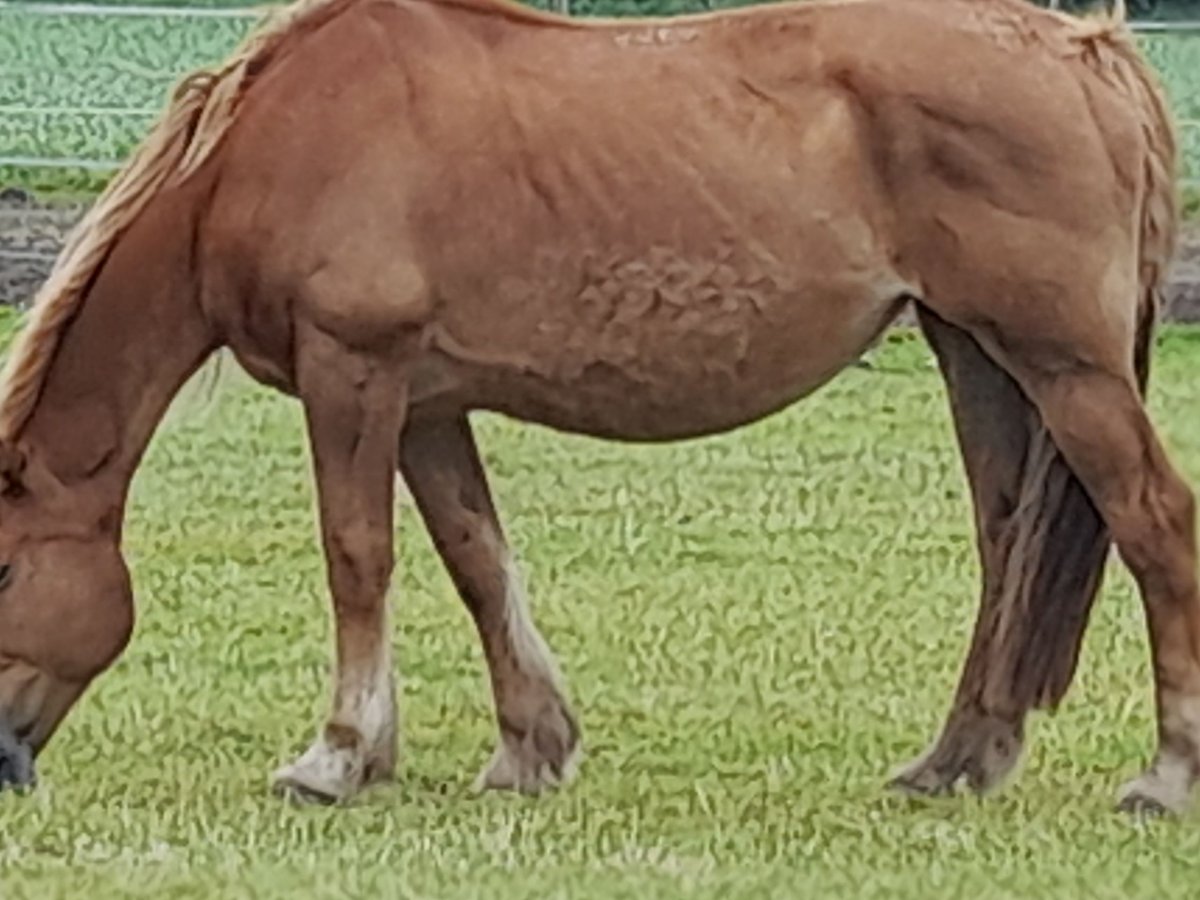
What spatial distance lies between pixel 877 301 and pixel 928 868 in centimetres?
134

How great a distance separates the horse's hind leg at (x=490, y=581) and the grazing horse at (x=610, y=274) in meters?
0.25

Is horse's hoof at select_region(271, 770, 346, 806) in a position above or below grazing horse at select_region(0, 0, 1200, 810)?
below

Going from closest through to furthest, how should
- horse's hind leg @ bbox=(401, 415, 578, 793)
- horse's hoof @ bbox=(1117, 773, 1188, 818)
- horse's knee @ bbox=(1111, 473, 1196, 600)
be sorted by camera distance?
horse's hoof @ bbox=(1117, 773, 1188, 818)
horse's knee @ bbox=(1111, 473, 1196, 600)
horse's hind leg @ bbox=(401, 415, 578, 793)

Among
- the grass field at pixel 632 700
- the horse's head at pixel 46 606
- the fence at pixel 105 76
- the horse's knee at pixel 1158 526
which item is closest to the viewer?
the grass field at pixel 632 700

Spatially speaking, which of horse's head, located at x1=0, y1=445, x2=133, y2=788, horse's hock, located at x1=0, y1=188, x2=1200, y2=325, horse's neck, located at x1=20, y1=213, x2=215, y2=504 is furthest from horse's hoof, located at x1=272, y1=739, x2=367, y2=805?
horse's hock, located at x1=0, y1=188, x2=1200, y2=325

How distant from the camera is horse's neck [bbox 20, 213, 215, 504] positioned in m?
7.12

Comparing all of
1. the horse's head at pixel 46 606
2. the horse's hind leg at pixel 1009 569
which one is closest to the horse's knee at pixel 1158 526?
the horse's hind leg at pixel 1009 569

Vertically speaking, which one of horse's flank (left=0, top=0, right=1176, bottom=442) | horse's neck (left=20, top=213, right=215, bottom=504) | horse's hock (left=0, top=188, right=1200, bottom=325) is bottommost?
horse's hock (left=0, top=188, right=1200, bottom=325)

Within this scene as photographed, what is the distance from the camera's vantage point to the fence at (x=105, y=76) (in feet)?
62.7

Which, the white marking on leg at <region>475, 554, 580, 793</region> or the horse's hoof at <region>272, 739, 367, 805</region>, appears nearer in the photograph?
the horse's hoof at <region>272, 739, 367, 805</region>

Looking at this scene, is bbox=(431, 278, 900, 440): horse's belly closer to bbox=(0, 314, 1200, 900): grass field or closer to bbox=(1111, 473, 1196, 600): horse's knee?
bbox=(1111, 473, 1196, 600): horse's knee

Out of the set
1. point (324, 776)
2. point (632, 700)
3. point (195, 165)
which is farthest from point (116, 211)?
point (632, 700)

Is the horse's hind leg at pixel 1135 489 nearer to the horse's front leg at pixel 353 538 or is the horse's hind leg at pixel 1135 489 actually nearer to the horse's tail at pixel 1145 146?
the horse's tail at pixel 1145 146

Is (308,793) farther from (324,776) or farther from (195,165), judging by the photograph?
(195,165)
